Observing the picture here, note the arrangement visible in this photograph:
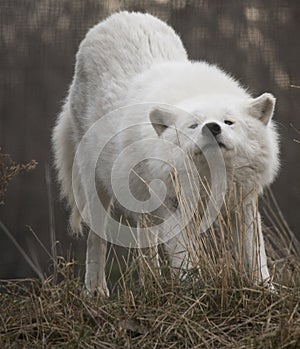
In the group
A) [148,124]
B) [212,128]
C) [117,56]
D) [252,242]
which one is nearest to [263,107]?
[212,128]

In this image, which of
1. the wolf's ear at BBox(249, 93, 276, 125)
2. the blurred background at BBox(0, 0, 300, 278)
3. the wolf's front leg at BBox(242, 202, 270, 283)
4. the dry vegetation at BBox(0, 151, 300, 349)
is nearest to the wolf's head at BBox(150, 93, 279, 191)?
the wolf's ear at BBox(249, 93, 276, 125)

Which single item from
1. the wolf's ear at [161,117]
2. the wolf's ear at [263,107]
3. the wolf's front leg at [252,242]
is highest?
the wolf's ear at [263,107]

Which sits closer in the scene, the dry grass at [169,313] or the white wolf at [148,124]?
the dry grass at [169,313]

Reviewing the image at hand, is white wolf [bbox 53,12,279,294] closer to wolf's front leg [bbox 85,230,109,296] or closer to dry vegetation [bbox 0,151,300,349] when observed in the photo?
wolf's front leg [bbox 85,230,109,296]

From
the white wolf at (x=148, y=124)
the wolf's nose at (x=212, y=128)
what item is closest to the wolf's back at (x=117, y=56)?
the white wolf at (x=148, y=124)

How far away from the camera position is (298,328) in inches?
107

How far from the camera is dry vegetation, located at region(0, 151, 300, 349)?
2.90 metres

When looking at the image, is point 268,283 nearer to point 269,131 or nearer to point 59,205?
point 269,131

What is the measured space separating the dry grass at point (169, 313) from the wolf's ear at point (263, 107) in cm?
93

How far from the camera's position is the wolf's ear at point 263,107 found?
13.3 ft

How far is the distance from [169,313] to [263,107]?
145cm

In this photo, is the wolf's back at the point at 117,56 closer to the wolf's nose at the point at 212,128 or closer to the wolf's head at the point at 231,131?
the wolf's head at the point at 231,131

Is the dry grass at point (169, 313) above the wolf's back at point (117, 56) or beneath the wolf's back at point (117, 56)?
beneath

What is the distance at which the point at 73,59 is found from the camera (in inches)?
269
